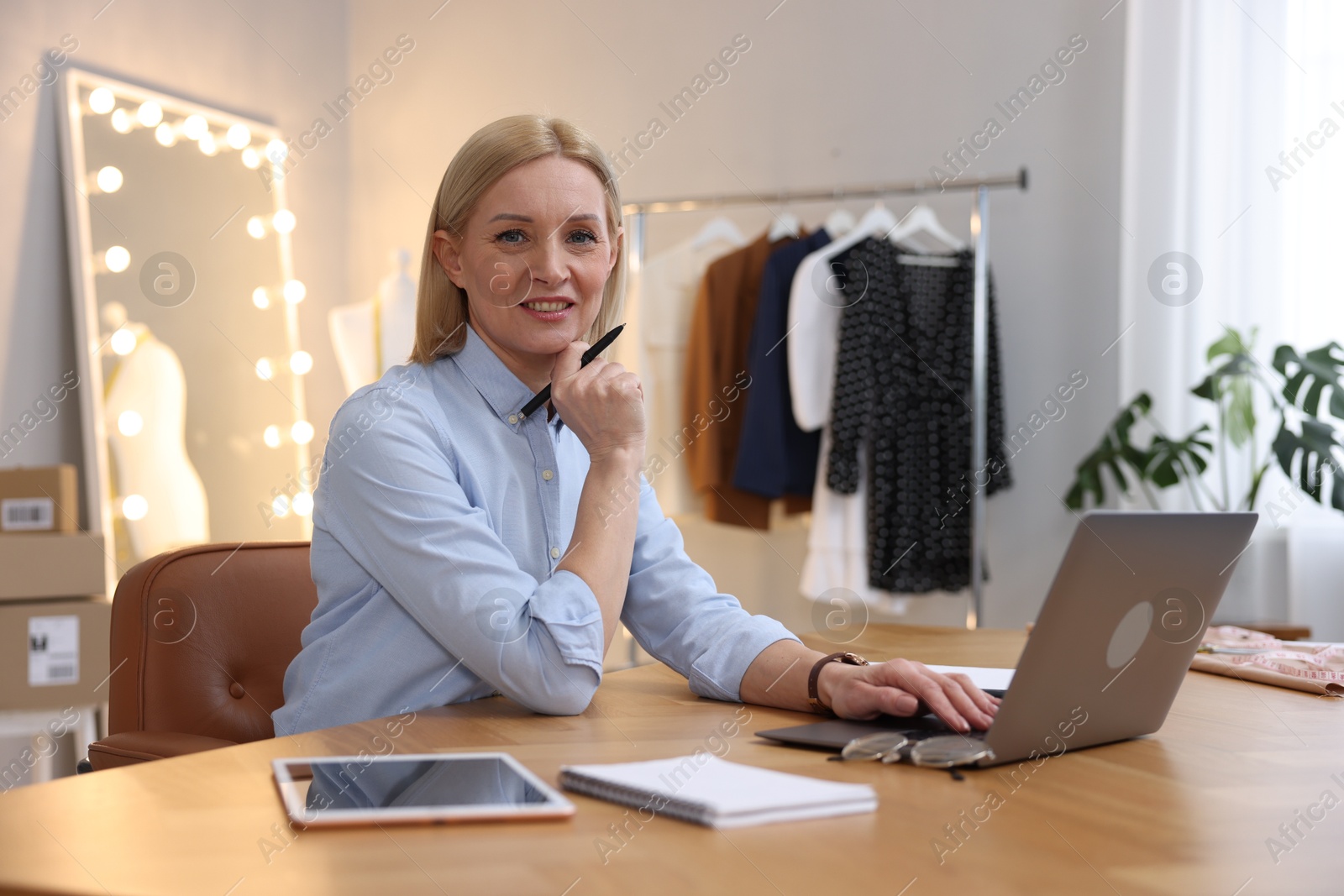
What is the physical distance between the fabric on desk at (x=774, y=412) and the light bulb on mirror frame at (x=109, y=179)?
5.81ft

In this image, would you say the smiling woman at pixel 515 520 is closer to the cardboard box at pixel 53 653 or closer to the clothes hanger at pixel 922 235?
the cardboard box at pixel 53 653

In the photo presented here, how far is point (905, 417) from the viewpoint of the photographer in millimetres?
3129

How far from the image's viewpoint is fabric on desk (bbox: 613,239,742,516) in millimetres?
3406

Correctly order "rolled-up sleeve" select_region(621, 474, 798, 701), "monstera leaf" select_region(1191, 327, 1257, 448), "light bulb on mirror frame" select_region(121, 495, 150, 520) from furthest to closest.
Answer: "light bulb on mirror frame" select_region(121, 495, 150, 520) → "monstera leaf" select_region(1191, 327, 1257, 448) → "rolled-up sleeve" select_region(621, 474, 798, 701)

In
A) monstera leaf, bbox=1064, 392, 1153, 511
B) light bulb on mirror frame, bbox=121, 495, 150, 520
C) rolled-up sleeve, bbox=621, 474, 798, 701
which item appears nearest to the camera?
rolled-up sleeve, bbox=621, 474, 798, 701

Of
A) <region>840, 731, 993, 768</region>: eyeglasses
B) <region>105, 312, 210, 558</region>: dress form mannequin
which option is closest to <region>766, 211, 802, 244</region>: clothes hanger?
<region>105, 312, 210, 558</region>: dress form mannequin

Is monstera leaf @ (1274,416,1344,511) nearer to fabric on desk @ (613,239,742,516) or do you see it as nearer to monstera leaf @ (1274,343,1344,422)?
monstera leaf @ (1274,343,1344,422)

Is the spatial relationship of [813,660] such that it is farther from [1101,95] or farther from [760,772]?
[1101,95]

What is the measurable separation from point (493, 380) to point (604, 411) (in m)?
0.15

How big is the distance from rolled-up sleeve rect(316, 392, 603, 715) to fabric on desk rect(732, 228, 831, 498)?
2066 mm

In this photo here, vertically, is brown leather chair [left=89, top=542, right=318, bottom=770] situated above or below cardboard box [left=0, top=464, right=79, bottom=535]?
below

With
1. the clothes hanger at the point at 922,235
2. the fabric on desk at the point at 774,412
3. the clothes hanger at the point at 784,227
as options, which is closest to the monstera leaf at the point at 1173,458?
the clothes hanger at the point at 922,235

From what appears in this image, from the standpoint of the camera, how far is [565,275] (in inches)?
52.1

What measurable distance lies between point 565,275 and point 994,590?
2485mm
